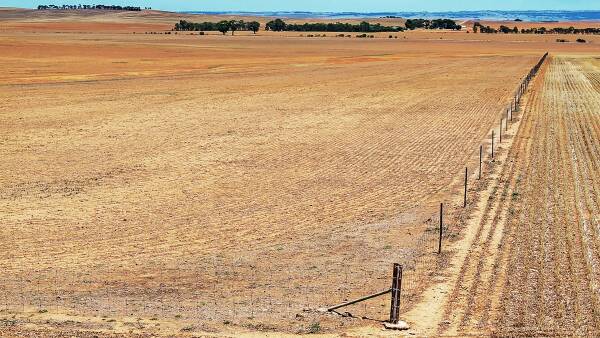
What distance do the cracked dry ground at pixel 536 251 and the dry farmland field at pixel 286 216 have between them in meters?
0.05

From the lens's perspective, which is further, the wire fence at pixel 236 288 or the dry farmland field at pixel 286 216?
the dry farmland field at pixel 286 216

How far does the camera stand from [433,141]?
31.2 m

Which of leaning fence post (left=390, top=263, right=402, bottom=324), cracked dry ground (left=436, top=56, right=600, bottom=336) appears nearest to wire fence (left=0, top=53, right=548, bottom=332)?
leaning fence post (left=390, top=263, right=402, bottom=324)

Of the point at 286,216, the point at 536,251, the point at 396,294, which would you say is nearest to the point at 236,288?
the point at 396,294

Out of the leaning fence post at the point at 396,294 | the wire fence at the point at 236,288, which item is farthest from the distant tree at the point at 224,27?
the leaning fence post at the point at 396,294

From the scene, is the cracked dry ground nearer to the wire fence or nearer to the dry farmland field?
the dry farmland field

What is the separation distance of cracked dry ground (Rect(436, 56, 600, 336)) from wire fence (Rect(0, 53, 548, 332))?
0.87 m

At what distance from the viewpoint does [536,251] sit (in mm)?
15664

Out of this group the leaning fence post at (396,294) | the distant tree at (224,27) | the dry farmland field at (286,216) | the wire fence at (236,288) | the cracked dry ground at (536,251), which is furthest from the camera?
the distant tree at (224,27)

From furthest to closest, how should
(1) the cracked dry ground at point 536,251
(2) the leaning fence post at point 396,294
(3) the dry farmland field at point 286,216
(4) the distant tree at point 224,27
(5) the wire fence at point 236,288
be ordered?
(4) the distant tree at point 224,27
(3) the dry farmland field at point 286,216
(5) the wire fence at point 236,288
(1) the cracked dry ground at point 536,251
(2) the leaning fence post at point 396,294

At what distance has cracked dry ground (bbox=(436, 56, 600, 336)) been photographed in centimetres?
1197

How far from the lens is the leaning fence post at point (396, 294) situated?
1149 centimetres

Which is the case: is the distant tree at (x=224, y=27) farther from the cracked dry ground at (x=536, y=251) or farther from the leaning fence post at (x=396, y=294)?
the leaning fence post at (x=396, y=294)

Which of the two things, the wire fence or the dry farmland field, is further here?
the dry farmland field
